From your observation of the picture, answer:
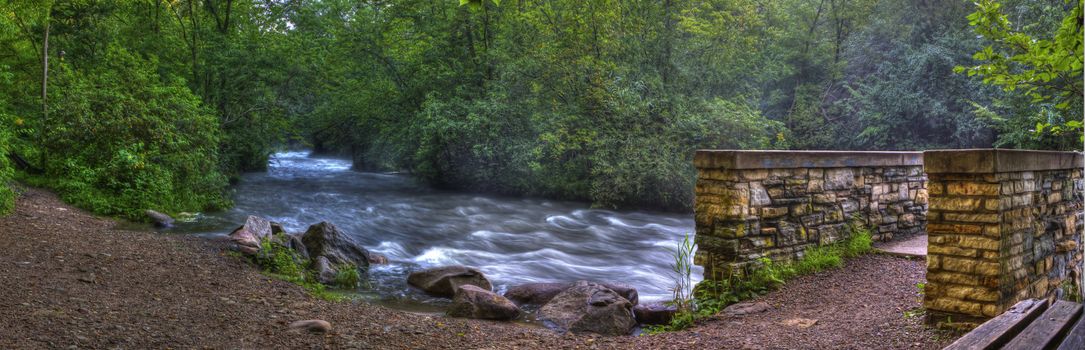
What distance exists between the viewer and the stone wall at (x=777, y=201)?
657cm

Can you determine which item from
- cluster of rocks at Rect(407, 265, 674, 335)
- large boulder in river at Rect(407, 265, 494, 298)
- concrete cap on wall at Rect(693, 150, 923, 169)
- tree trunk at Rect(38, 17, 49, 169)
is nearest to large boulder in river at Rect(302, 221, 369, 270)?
large boulder in river at Rect(407, 265, 494, 298)

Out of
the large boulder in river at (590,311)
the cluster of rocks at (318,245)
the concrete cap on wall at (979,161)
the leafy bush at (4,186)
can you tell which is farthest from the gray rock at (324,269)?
the concrete cap on wall at (979,161)

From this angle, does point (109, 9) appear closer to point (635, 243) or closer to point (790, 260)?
point (635, 243)

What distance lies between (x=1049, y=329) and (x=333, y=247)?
8.40m

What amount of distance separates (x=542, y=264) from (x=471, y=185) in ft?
33.9

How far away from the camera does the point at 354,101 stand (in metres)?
22.2

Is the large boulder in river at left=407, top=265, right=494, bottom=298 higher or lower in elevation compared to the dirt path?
lower

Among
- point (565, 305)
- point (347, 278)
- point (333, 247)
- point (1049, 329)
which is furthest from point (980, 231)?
point (333, 247)

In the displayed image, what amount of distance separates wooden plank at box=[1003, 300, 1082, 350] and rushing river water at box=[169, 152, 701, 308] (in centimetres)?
544

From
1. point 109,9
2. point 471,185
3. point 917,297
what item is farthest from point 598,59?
point 917,297

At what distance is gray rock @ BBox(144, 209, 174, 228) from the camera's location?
37.3 ft

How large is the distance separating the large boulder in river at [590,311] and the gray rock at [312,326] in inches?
88.3

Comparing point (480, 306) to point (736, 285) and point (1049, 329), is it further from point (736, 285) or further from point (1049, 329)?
point (1049, 329)

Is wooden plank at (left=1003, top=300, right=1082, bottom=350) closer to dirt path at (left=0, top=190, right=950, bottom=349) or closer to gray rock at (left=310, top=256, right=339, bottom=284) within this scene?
dirt path at (left=0, top=190, right=950, bottom=349)
